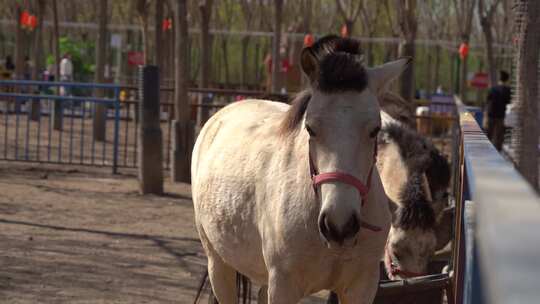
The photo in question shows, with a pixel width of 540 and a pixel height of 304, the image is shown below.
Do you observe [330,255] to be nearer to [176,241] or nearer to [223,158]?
[223,158]

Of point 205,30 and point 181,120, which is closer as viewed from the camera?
point 181,120

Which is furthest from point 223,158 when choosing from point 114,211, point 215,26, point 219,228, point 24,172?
point 215,26

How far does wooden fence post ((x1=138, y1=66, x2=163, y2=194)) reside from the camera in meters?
11.7

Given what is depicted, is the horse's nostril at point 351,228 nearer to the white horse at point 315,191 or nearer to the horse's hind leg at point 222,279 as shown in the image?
the white horse at point 315,191

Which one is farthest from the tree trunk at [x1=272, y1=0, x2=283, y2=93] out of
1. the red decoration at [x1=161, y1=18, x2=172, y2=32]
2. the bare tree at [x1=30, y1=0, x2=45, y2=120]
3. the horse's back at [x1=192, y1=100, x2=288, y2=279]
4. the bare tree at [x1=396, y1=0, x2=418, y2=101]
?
the horse's back at [x1=192, y1=100, x2=288, y2=279]

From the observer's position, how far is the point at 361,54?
12.6 ft

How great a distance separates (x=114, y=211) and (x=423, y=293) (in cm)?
614

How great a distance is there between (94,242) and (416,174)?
3.92 metres

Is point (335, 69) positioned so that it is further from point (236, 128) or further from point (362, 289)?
point (236, 128)

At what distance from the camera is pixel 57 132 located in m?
19.6

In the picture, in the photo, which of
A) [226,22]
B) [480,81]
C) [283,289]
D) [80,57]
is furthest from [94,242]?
[226,22]

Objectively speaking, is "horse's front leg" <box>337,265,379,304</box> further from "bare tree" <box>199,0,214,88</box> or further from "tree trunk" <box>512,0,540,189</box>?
"bare tree" <box>199,0,214,88</box>

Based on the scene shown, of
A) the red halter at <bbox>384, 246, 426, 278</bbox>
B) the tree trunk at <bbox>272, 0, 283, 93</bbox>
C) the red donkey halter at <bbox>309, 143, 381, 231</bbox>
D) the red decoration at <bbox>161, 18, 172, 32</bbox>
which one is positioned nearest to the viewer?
the red donkey halter at <bbox>309, 143, 381, 231</bbox>

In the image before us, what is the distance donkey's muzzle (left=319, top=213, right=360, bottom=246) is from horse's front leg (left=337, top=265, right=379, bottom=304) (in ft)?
2.17
